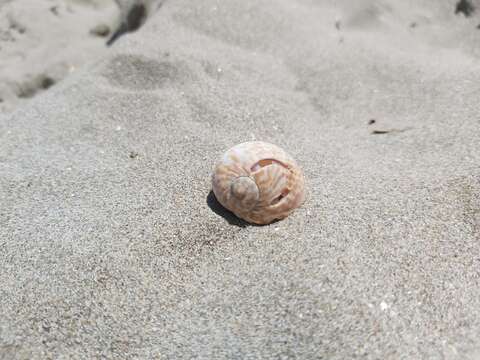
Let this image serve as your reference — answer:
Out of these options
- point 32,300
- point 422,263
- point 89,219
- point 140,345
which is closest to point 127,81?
point 89,219

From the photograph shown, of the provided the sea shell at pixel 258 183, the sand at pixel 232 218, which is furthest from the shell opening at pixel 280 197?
the sand at pixel 232 218

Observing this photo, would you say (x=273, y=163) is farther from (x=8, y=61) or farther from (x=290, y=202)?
(x=8, y=61)

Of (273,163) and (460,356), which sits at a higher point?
(273,163)

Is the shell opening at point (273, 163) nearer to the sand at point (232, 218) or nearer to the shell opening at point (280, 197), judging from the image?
the shell opening at point (280, 197)

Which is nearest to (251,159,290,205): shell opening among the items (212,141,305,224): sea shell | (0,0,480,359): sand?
(212,141,305,224): sea shell

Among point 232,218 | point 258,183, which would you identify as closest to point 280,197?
point 258,183
